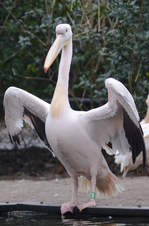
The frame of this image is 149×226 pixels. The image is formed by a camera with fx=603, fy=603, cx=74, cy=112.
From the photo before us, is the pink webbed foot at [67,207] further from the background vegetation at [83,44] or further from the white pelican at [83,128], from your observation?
the background vegetation at [83,44]

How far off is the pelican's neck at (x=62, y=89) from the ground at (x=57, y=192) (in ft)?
3.53

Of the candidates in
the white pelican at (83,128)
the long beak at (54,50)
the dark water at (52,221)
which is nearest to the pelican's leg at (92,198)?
the white pelican at (83,128)

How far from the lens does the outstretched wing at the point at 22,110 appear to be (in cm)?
525

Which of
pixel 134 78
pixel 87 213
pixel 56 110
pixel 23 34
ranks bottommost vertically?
pixel 87 213

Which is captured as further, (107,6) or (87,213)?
(107,6)

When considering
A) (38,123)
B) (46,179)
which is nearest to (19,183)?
(46,179)

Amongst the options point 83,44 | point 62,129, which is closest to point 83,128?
point 62,129

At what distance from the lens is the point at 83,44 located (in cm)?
732

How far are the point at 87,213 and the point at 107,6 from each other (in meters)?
2.94

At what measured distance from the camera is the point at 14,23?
7770 millimetres

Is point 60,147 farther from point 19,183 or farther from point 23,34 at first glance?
point 23,34

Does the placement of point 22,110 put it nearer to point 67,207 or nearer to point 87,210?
point 67,207

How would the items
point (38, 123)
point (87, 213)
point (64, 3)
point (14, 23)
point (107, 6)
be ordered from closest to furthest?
point (87, 213), point (38, 123), point (107, 6), point (64, 3), point (14, 23)

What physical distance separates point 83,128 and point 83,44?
2.64 metres
